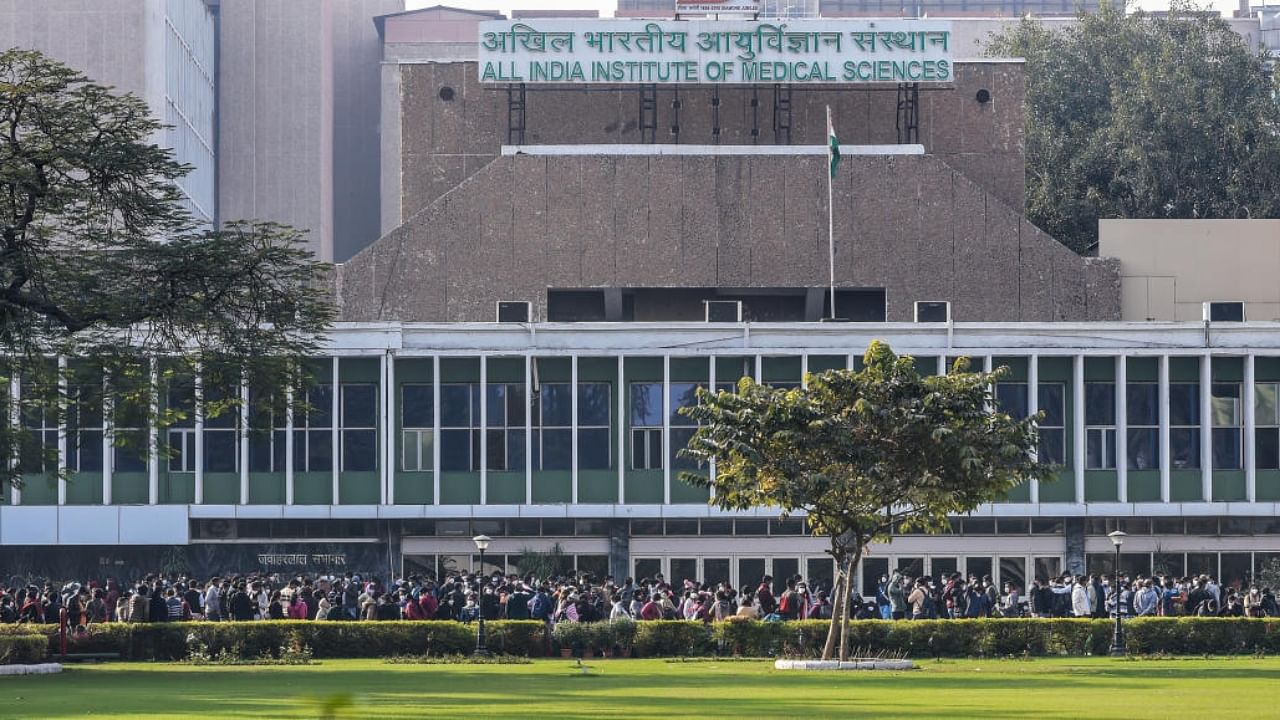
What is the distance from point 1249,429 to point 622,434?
17.9 metres

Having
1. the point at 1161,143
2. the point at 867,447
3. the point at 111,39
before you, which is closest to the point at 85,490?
the point at 867,447

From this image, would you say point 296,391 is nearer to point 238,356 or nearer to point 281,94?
point 238,356

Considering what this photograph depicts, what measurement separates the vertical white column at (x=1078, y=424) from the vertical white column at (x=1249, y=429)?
15.5 feet

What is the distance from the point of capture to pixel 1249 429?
63.6 metres

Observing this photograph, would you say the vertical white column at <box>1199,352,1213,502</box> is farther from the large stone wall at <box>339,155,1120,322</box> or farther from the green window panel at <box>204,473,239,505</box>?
the green window panel at <box>204,473,239,505</box>

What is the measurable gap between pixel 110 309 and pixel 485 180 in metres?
28.0

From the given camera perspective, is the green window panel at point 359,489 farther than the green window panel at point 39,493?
Yes

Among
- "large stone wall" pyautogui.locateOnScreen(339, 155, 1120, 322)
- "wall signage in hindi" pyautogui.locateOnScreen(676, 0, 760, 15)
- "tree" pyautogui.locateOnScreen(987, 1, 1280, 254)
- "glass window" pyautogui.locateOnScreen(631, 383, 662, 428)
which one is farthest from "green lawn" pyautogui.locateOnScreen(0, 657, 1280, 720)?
"tree" pyautogui.locateOnScreen(987, 1, 1280, 254)

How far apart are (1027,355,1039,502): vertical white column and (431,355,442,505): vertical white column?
55.2 feet

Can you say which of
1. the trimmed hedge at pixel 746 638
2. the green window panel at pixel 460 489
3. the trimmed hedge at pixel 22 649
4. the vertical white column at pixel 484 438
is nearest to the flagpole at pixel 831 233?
the vertical white column at pixel 484 438

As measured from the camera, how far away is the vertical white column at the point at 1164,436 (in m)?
63.5

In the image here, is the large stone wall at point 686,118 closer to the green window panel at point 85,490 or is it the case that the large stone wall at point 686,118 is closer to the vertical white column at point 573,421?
the vertical white column at point 573,421

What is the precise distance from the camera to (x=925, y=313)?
65.2 m

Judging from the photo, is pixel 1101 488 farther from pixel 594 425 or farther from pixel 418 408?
pixel 418 408
